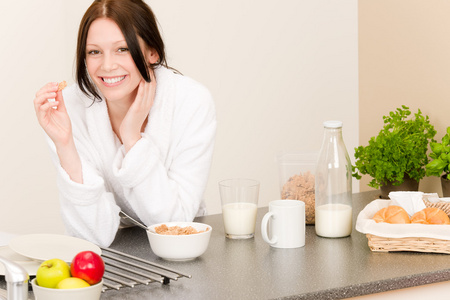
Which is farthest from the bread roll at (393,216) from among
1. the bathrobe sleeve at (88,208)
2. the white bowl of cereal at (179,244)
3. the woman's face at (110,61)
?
the woman's face at (110,61)

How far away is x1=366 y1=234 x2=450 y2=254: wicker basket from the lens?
5.19ft

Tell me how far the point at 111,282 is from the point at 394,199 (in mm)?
804

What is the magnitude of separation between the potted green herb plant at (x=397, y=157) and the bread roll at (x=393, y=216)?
0.59 metres

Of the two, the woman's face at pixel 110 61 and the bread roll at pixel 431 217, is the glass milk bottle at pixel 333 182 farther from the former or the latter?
the woman's face at pixel 110 61

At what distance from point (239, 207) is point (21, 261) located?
1.88ft

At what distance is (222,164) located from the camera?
3.55 m

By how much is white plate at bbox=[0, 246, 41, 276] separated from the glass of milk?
1.70 feet

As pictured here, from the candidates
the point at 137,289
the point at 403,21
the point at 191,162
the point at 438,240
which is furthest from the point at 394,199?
the point at 403,21

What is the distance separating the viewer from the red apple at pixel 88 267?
46.6 inches

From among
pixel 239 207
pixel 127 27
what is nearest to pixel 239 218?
pixel 239 207

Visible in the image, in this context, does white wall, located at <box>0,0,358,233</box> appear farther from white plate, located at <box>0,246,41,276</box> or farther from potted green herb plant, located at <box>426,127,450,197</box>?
white plate, located at <box>0,246,41,276</box>

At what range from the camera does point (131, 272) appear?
145cm

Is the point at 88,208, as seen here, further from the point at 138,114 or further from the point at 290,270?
the point at 290,270

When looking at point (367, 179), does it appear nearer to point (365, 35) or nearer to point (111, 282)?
point (365, 35)
